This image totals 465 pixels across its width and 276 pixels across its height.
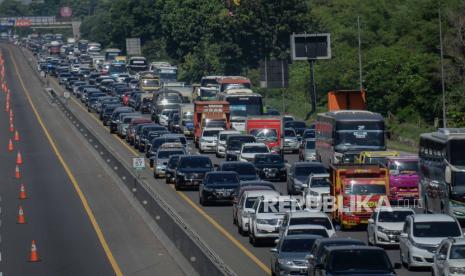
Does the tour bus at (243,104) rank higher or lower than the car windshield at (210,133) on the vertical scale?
higher

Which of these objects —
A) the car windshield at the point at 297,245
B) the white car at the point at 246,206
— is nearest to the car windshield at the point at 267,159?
the white car at the point at 246,206

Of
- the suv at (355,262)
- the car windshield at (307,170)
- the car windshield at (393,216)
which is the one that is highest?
the suv at (355,262)

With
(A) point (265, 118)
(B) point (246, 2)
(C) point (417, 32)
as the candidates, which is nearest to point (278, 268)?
(A) point (265, 118)

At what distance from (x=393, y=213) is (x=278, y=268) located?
7113mm

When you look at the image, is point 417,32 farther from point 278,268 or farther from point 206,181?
point 278,268

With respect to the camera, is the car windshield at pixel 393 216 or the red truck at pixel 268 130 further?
the red truck at pixel 268 130

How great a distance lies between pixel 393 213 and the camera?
121ft

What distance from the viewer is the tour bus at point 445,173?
4047 centimetres

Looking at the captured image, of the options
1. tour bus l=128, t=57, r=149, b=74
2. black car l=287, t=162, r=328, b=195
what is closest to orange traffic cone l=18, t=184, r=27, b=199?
black car l=287, t=162, r=328, b=195

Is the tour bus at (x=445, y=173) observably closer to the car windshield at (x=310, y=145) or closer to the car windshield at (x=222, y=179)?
the car windshield at (x=222, y=179)

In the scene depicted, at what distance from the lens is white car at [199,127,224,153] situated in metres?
71.9

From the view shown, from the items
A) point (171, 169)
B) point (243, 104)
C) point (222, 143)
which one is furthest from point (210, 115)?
point (171, 169)

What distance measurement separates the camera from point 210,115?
2955 inches

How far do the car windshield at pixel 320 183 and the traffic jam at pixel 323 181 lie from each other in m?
0.03
